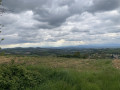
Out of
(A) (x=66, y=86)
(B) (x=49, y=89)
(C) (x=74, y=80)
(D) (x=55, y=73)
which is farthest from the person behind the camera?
(D) (x=55, y=73)

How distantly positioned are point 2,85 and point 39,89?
47.6 inches

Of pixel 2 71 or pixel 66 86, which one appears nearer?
pixel 66 86

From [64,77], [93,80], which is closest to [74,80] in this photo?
[64,77]

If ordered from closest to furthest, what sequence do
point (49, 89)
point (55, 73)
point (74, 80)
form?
point (49, 89), point (74, 80), point (55, 73)

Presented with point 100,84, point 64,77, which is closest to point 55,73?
point 64,77

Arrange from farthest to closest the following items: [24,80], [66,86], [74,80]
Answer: [74,80] → [24,80] → [66,86]

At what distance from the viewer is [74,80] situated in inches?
202

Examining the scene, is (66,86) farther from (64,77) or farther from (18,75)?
(18,75)

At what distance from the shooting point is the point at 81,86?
4570 millimetres

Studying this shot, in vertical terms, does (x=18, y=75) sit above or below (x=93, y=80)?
above

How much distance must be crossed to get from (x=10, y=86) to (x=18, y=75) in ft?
2.40

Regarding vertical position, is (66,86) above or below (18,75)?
below

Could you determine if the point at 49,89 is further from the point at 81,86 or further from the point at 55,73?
the point at 55,73

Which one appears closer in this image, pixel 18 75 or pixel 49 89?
pixel 49 89
